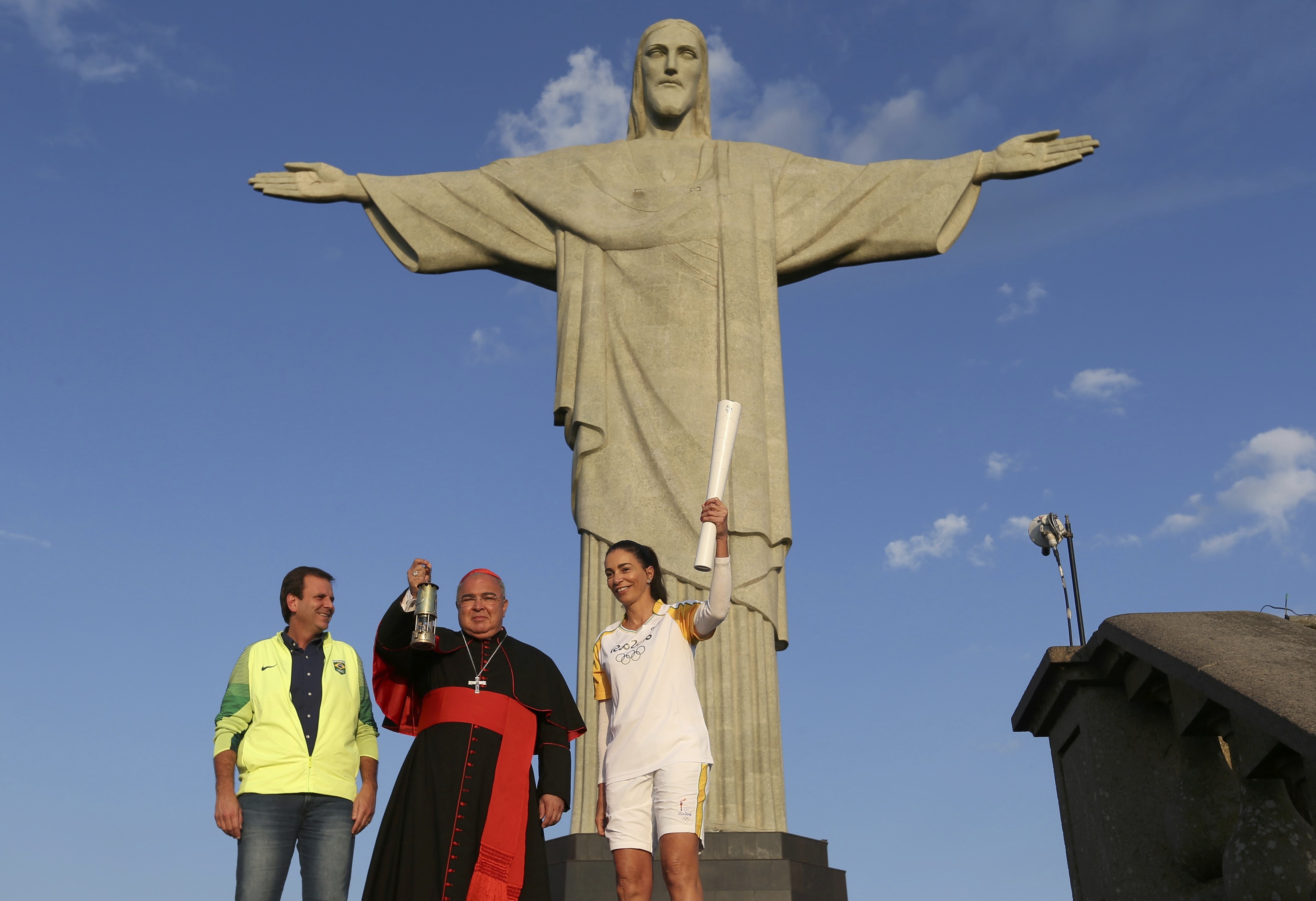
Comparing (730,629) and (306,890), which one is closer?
(306,890)

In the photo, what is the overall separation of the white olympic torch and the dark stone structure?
2.20m

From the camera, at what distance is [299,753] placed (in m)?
5.26

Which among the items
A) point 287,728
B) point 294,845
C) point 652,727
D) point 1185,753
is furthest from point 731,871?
point 287,728

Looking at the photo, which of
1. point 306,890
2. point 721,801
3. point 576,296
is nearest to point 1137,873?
point 721,801

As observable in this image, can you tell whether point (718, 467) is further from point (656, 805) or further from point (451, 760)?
point (451, 760)

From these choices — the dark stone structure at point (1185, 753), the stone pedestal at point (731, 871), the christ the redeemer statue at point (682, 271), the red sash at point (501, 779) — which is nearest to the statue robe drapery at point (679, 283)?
the christ the redeemer statue at point (682, 271)

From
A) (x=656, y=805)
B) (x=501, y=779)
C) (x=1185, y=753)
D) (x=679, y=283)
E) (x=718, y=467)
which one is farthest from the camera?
(x=679, y=283)

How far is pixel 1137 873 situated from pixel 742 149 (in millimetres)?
5793

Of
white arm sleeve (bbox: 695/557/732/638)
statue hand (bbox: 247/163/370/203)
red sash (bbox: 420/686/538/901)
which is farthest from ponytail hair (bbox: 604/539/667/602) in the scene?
statue hand (bbox: 247/163/370/203)

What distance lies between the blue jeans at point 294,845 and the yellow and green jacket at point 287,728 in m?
0.05

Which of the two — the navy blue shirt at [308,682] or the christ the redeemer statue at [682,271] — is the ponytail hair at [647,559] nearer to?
the navy blue shirt at [308,682]

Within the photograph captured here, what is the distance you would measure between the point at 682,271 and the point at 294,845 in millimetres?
5299

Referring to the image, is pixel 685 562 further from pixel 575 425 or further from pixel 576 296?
pixel 576 296

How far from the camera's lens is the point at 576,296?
9.44 metres
